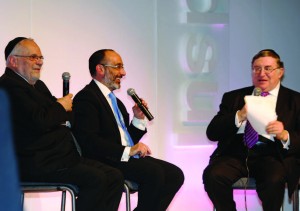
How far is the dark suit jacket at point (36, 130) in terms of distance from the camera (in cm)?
296

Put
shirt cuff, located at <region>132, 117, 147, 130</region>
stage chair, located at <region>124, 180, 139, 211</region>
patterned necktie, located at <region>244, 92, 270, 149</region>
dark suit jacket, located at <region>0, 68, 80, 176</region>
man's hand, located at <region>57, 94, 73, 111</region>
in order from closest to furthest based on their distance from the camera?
dark suit jacket, located at <region>0, 68, 80, 176</region>, man's hand, located at <region>57, 94, 73, 111</region>, stage chair, located at <region>124, 180, 139, 211</region>, patterned necktie, located at <region>244, 92, 270, 149</region>, shirt cuff, located at <region>132, 117, 147, 130</region>

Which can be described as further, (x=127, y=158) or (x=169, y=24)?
(x=169, y=24)

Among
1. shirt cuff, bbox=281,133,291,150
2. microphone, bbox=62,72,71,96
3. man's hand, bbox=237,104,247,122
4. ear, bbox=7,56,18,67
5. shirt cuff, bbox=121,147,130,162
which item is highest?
ear, bbox=7,56,18,67

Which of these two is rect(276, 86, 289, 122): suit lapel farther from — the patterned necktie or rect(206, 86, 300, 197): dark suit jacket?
the patterned necktie

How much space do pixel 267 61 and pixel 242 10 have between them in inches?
62.6

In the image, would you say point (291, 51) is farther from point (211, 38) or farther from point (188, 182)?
point (188, 182)

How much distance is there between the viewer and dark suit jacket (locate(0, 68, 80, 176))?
2965mm

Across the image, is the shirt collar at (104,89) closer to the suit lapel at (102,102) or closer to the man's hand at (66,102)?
the suit lapel at (102,102)

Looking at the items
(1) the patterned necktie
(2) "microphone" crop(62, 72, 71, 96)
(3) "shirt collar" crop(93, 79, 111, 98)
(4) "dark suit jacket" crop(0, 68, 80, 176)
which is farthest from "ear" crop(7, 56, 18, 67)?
(1) the patterned necktie

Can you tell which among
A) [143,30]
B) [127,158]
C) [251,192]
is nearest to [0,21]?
[143,30]

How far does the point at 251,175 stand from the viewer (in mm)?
3619

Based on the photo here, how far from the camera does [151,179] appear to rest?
11.4 feet

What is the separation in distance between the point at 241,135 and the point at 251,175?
12.0 inches

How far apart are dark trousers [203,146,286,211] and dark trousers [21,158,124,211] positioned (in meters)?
0.68
